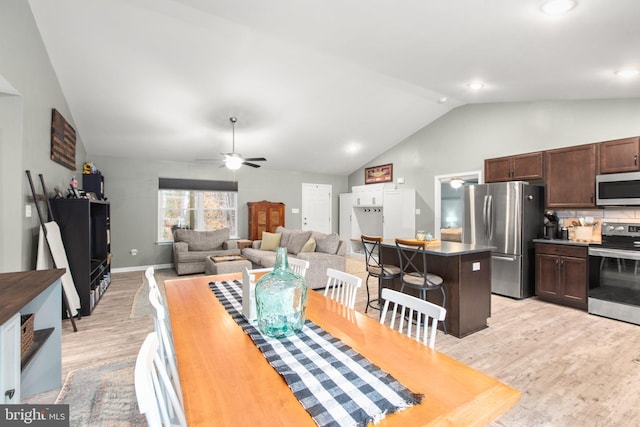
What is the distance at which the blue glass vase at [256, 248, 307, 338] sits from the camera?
132cm

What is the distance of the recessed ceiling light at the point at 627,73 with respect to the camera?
117 inches

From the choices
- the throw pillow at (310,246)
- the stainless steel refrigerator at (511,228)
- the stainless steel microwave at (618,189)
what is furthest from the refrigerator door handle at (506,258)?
the throw pillow at (310,246)

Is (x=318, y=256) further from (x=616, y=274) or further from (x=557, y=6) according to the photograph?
(x=557, y=6)

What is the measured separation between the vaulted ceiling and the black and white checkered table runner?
272cm

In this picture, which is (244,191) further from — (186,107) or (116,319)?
(116,319)

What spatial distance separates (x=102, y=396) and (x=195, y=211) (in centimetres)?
538

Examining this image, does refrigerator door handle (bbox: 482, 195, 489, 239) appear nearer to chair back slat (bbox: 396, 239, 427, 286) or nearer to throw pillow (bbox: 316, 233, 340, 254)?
chair back slat (bbox: 396, 239, 427, 286)

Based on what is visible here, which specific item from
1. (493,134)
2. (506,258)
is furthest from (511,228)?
(493,134)

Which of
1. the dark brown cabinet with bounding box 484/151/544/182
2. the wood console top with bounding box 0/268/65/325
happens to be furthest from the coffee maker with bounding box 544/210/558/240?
the wood console top with bounding box 0/268/65/325

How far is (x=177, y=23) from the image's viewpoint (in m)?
3.14

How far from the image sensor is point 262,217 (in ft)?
24.0

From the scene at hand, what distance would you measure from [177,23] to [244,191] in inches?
182

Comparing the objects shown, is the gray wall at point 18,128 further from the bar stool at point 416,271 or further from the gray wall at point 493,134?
the gray wall at point 493,134

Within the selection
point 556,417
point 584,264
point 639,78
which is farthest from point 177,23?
point 584,264
